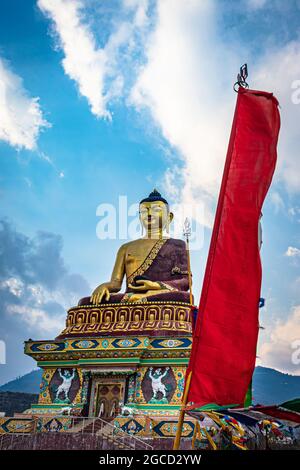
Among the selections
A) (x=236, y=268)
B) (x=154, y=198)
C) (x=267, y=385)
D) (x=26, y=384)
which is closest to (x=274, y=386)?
(x=267, y=385)

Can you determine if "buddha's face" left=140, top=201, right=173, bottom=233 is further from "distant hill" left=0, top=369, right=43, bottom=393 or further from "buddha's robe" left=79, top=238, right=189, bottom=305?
"distant hill" left=0, top=369, right=43, bottom=393

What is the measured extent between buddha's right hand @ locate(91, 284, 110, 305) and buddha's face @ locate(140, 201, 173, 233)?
276cm

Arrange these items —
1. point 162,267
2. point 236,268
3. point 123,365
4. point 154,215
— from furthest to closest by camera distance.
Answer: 1. point 154,215
2. point 162,267
3. point 123,365
4. point 236,268

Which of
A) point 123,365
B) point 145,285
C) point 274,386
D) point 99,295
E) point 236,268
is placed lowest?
point 236,268

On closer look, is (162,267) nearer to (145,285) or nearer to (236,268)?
(145,285)

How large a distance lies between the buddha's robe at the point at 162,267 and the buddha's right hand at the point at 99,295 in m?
0.11

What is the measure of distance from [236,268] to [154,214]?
1039cm

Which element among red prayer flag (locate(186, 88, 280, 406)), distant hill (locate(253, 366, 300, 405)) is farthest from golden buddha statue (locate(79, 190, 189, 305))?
distant hill (locate(253, 366, 300, 405))

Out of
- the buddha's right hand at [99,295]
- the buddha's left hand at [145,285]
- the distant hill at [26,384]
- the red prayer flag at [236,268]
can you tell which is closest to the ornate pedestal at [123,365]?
the buddha's right hand at [99,295]

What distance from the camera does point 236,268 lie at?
16.9 ft

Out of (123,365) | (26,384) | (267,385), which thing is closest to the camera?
(123,365)

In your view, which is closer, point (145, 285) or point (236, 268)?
point (236, 268)

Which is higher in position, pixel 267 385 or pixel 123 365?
pixel 267 385
